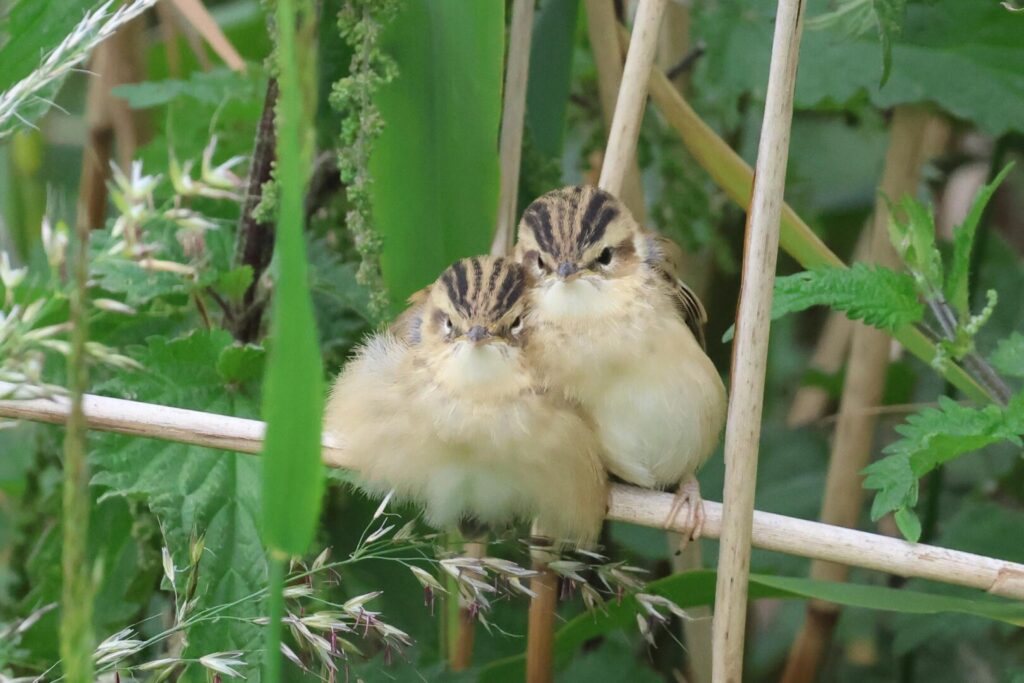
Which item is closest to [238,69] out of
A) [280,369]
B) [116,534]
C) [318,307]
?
[318,307]

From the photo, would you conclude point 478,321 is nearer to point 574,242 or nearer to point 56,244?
point 574,242

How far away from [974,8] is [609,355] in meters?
1.09

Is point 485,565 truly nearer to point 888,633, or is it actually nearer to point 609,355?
point 609,355

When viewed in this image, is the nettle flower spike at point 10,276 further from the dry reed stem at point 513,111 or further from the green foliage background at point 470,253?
the dry reed stem at point 513,111

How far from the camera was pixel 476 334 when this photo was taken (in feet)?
6.09

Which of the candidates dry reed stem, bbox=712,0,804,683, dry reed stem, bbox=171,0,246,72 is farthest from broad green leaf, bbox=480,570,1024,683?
dry reed stem, bbox=171,0,246,72

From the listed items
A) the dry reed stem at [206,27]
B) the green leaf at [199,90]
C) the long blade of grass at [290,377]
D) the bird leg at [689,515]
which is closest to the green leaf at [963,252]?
the bird leg at [689,515]

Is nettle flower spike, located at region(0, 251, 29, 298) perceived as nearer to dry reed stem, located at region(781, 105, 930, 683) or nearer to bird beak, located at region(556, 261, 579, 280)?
bird beak, located at region(556, 261, 579, 280)

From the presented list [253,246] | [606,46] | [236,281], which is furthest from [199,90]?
[606,46]

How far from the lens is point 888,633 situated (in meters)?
3.08

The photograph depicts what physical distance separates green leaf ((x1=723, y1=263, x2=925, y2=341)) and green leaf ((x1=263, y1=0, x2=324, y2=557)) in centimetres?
84

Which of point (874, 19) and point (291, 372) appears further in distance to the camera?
point (874, 19)

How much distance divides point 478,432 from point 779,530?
0.48 meters

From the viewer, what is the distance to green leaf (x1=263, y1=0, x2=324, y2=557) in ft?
3.23
